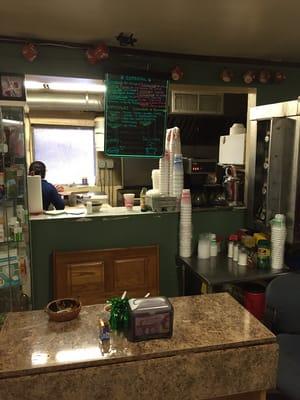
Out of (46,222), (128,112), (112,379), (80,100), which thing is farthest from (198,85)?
(112,379)

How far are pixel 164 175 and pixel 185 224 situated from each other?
1.57ft

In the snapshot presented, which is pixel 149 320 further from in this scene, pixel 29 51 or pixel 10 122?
pixel 29 51

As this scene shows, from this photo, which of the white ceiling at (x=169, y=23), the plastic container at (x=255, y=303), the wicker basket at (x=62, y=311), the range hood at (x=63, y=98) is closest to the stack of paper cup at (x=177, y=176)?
the white ceiling at (x=169, y=23)

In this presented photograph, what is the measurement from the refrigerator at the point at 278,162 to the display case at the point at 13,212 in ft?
6.38

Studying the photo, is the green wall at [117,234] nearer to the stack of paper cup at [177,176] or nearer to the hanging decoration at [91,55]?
the stack of paper cup at [177,176]

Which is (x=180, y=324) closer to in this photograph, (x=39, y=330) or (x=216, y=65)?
(x=39, y=330)

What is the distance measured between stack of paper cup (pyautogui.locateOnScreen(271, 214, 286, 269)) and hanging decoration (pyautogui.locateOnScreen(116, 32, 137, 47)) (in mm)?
1730

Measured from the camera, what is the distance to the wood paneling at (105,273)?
277 centimetres

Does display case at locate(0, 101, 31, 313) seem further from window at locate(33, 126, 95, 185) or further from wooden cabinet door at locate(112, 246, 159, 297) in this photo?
window at locate(33, 126, 95, 185)

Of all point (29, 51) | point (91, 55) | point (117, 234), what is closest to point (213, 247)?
point (117, 234)

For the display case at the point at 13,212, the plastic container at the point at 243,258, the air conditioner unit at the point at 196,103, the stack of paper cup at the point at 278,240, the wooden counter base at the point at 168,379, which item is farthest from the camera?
the air conditioner unit at the point at 196,103

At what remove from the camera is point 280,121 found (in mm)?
2713

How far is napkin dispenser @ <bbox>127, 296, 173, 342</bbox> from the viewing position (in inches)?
55.0

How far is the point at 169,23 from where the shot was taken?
2.28 meters
